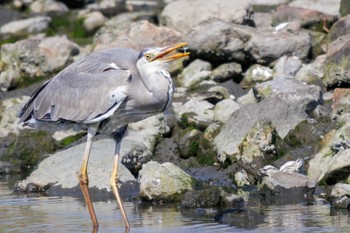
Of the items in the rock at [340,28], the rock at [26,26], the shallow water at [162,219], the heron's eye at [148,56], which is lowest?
the shallow water at [162,219]

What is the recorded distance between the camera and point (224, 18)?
20219 millimetres

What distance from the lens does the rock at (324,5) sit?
21.3 m

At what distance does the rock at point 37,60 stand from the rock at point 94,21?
337 centimetres

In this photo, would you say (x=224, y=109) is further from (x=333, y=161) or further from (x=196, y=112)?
(x=333, y=161)

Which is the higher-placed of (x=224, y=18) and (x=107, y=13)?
(x=107, y=13)

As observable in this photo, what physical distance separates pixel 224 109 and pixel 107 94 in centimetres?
490

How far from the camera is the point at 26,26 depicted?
25344 mm

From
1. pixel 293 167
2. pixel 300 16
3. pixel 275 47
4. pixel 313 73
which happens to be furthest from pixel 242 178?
pixel 300 16

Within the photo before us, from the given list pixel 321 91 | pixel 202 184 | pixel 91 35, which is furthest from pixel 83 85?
pixel 91 35

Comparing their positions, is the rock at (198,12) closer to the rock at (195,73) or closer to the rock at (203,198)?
the rock at (195,73)

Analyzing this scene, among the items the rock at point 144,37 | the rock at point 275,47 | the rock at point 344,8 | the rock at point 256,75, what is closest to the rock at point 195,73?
the rock at point 256,75

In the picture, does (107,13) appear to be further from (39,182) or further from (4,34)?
(39,182)

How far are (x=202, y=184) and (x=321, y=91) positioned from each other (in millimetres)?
3628

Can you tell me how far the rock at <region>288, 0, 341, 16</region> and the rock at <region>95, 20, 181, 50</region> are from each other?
372 cm
